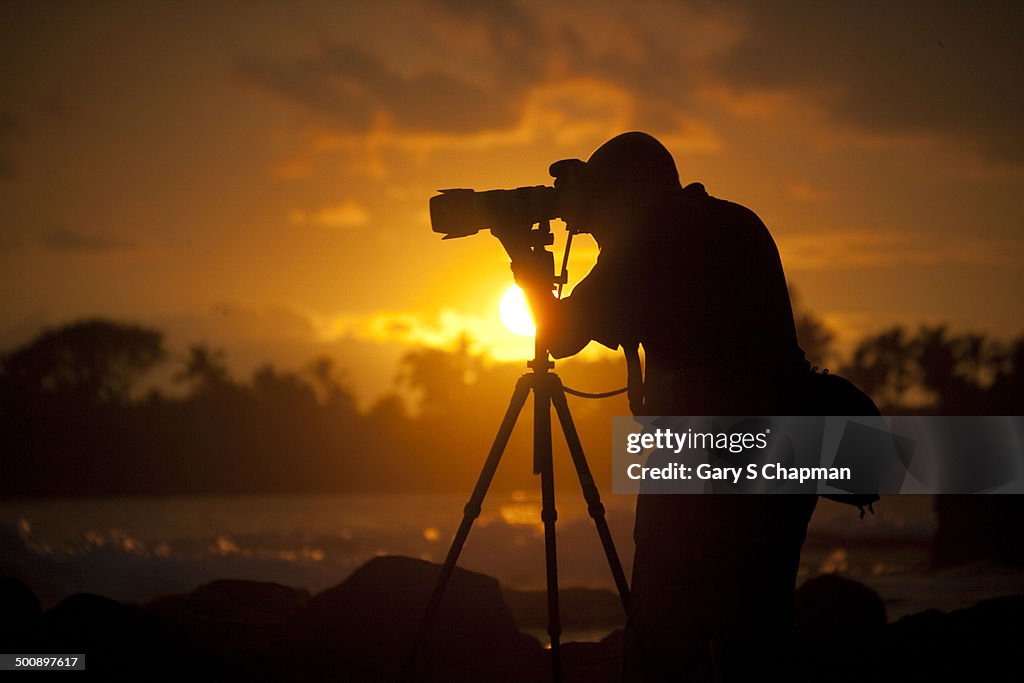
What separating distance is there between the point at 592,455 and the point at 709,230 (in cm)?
7465

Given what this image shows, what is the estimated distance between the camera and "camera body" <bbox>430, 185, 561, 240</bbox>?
4.57 metres

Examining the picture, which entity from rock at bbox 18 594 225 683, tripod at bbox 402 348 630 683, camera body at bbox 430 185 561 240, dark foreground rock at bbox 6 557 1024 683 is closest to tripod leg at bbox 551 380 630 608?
tripod at bbox 402 348 630 683

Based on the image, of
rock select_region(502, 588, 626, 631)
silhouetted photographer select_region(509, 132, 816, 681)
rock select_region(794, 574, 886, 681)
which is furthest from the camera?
rock select_region(502, 588, 626, 631)

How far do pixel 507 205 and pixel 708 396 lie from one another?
1.56 meters

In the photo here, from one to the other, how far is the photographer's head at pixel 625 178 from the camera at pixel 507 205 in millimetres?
194

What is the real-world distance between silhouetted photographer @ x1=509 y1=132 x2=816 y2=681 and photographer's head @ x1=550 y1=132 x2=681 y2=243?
0.25 metres

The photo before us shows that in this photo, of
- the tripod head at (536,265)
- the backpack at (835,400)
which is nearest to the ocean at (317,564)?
the backpack at (835,400)

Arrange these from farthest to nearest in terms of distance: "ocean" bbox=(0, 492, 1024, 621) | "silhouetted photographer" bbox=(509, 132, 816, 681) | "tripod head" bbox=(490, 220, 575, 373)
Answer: "ocean" bbox=(0, 492, 1024, 621) → "tripod head" bbox=(490, 220, 575, 373) → "silhouetted photographer" bbox=(509, 132, 816, 681)

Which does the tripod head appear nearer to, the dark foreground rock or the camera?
the camera

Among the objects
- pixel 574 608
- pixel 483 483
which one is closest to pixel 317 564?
pixel 574 608

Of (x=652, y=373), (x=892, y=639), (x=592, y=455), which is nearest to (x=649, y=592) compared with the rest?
(x=652, y=373)

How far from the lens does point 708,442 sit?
3.61m

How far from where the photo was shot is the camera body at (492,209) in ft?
15.0

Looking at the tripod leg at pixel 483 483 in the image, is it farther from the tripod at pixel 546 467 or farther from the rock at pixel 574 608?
the rock at pixel 574 608
